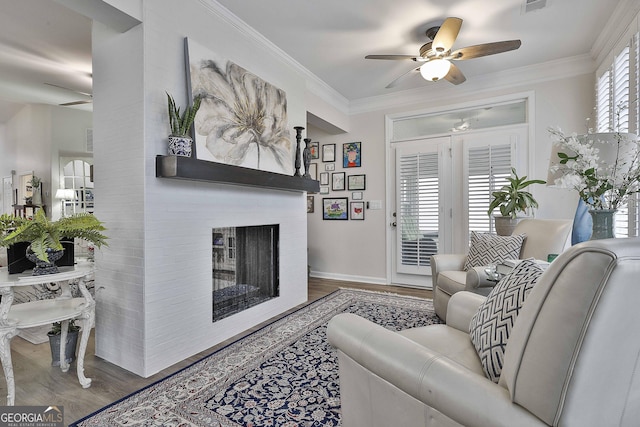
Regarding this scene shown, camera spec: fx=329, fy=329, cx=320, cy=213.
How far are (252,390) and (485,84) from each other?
418 cm

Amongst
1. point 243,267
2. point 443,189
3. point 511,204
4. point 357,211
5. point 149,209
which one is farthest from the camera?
point 357,211

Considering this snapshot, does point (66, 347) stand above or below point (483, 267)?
below

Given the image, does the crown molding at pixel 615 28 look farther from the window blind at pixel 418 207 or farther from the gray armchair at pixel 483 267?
the window blind at pixel 418 207

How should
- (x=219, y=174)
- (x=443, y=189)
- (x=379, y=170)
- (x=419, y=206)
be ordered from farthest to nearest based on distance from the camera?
(x=379, y=170)
(x=419, y=206)
(x=443, y=189)
(x=219, y=174)

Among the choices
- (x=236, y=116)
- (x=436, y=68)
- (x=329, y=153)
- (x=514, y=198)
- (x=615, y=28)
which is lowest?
(x=514, y=198)

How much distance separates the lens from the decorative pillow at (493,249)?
9.37 feet

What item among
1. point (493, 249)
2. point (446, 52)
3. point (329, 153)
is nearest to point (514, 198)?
point (493, 249)

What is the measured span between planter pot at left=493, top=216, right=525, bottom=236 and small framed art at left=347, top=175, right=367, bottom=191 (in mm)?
1933

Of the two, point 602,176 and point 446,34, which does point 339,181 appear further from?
→ point 602,176

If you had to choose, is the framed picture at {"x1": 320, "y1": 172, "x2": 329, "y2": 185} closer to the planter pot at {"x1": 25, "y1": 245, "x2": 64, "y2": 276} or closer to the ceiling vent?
the ceiling vent

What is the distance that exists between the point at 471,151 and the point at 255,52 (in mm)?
2810

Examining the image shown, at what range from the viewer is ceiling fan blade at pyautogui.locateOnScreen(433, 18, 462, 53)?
2.45 meters

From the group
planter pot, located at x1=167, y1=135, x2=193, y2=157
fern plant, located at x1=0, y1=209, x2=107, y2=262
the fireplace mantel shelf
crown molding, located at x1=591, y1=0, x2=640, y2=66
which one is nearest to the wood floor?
fern plant, located at x1=0, y1=209, x2=107, y2=262

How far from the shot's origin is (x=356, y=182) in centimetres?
496
